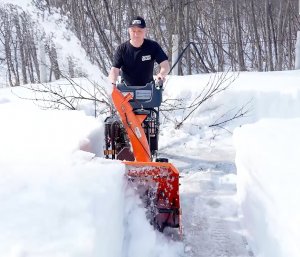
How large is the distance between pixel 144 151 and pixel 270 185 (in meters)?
1.60

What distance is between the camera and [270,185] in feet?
9.75

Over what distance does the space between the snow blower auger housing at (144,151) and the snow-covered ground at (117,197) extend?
0.13m

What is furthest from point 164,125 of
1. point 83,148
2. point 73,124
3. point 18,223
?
point 18,223

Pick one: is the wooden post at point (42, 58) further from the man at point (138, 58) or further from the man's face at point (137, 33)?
the man's face at point (137, 33)

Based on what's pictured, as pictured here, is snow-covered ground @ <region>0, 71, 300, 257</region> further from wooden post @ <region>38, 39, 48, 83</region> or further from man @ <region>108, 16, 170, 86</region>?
wooden post @ <region>38, 39, 48, 83</region>

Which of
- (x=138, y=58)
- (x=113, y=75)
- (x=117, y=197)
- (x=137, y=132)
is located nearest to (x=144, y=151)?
(x=137, y=132)

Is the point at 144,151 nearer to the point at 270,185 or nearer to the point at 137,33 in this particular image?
the point at 137,33

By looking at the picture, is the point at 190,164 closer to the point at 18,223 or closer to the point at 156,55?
the point at 156,55

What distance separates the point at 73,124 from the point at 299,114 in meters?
4.37

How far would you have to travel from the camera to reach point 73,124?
178 inches

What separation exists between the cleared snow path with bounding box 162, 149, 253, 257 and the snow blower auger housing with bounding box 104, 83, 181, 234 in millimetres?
282

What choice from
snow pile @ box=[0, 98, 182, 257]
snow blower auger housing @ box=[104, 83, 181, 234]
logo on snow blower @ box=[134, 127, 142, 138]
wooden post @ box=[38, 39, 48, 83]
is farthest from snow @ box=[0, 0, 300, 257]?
wooden post @ box=[38, 39, 48, 83]

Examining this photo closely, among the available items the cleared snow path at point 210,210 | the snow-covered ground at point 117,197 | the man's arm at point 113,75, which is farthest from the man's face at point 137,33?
the cleared snow path at point 210,210

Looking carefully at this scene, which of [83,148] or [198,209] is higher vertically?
[83,148]
